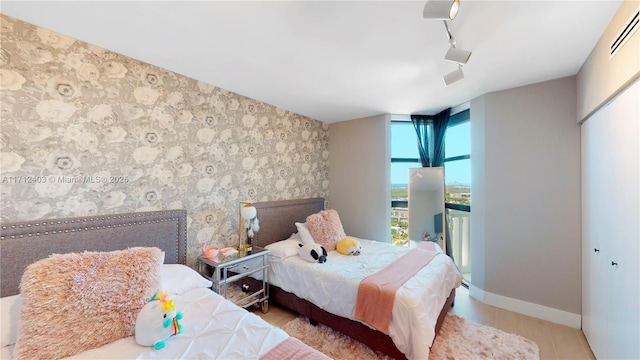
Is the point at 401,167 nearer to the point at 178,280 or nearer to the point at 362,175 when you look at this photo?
the point at 362,175

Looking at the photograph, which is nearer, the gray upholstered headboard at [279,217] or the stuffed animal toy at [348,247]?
the stuffed animal toy at [348,247]

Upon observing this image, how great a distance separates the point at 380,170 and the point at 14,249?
3624 mm

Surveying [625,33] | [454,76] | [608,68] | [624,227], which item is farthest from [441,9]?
[624,227]

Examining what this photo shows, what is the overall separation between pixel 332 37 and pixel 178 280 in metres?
2.12

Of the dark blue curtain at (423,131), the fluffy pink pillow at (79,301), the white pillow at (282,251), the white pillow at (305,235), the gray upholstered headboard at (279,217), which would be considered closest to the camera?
the fluffy pink pillow at (79,301)

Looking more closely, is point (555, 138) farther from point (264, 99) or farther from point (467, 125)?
point (264, 99)

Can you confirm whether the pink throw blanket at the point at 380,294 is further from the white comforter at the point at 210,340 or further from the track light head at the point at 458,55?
the track light head at the point at 458,55

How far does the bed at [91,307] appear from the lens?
112 centimetres

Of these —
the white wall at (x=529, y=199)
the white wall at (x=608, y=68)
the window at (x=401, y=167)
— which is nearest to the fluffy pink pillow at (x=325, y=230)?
the window at (x=401, y=167)

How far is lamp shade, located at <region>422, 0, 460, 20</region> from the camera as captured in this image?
45.5 inches

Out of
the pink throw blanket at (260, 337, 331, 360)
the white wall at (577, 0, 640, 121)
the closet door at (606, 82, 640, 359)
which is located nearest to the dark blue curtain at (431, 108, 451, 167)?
the white wall at (577, 0, 640, 121)

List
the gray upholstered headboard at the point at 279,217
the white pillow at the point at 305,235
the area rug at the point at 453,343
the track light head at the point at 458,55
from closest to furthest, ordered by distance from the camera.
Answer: the track light head at the point at 458,55 → the area rug at the point at 453,343 → the white pillow at the point at 305,235 → the gray upholstered headboard at the point at 279,217

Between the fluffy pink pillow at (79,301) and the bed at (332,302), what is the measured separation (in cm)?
131

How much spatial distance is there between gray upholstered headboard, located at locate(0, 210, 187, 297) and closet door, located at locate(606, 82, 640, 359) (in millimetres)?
3266
